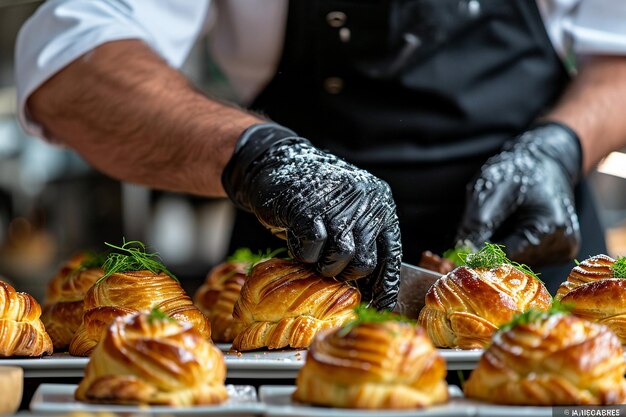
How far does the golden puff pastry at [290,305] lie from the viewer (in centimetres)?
230

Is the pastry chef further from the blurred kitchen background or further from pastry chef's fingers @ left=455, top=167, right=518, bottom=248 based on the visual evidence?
the blurred kitchen background

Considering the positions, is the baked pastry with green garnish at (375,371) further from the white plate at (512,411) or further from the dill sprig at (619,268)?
the dill sprig at (619,268)

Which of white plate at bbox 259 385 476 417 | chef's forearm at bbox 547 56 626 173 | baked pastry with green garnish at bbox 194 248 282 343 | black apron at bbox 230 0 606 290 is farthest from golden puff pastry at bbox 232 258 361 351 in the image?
chef's forearm at bbox 547 56 626 173

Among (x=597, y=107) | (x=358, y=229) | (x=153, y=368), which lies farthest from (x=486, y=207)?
(x=153, y=368)

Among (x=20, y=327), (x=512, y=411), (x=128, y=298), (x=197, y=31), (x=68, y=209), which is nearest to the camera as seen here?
(x=512, y=411)

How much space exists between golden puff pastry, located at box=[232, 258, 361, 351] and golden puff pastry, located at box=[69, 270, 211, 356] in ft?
0.44

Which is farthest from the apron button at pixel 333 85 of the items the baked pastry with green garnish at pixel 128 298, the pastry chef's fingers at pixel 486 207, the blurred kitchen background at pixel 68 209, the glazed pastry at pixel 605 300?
the blurred kitchen background at pixel 68 209

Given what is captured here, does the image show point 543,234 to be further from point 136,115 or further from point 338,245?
point 136,115

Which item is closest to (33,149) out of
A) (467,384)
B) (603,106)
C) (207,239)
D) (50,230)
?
(50,230)

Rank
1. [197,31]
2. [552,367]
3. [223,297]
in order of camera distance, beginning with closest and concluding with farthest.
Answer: [552,367] < [223,297] < [197,31]

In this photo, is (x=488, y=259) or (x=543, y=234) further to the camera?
(x=543, y=234)

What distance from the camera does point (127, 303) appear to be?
7.53ft

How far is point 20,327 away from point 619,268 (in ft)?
5.06

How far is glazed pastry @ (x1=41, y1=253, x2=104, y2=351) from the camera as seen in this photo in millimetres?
2547
